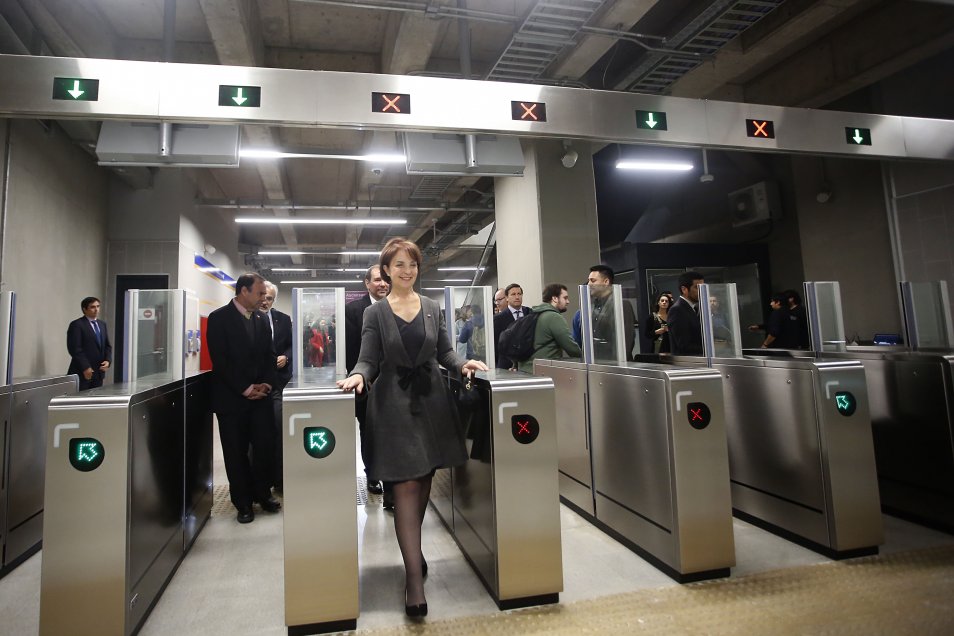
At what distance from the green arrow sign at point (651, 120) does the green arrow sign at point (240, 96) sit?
8.51 feet

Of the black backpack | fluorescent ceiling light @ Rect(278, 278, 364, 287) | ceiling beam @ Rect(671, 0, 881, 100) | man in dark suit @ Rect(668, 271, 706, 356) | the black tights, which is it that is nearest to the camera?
the black tights

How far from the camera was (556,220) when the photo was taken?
6.68 meters

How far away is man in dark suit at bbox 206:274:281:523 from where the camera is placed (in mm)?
3178

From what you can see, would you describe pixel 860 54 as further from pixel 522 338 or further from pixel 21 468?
pixel 21 468

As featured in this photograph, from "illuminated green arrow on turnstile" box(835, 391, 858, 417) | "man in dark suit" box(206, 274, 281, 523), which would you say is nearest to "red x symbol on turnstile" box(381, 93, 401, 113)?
"man in dark suit" box(206, 274, 281, 523)

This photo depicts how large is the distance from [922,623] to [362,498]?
313 cm

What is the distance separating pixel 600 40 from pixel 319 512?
198 inches

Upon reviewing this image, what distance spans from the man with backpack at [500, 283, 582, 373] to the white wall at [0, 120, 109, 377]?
200 inches

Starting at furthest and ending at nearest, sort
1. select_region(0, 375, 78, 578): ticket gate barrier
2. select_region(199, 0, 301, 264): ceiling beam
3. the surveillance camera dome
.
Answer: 1. the surveillance camera dome
2. select_region(199, 0, 301, 264): ceiling beam
3. select_region(0, 375, 78, 578): ticket gate barrier

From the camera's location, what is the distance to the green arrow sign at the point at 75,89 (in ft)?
9.66

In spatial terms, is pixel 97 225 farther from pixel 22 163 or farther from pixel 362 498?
pixel 362 498

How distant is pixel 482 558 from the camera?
7.86 feet

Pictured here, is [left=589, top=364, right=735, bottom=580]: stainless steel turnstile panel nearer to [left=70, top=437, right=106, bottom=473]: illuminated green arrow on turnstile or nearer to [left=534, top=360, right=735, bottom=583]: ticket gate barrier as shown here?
[left=534, top=360, right=735, bottom=583]: ticket gate barrier

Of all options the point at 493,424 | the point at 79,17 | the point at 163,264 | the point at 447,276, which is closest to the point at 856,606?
the point at 493,424
